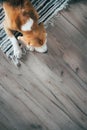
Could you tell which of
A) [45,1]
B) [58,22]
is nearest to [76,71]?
[58,22]

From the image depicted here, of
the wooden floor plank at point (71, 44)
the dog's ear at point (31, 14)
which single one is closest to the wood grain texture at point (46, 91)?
the wooden floor plank at point (71, 44)

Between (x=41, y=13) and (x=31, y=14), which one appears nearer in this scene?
(x=31, y=14)

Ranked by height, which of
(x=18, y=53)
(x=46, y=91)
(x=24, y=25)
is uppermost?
(x=24, y=25)

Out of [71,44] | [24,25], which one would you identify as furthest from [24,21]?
[71,44]

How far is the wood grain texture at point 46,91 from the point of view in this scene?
155 centimetres

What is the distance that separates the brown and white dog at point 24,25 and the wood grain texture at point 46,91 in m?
0.05

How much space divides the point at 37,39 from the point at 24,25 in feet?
0.30

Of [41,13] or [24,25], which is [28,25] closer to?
[24,25]

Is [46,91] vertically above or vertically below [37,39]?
below

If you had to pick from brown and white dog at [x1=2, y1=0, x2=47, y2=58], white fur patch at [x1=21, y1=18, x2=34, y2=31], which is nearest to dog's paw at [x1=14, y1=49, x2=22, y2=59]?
brown and white dog at [x1=2, y1=0, x2=47, y2=58]

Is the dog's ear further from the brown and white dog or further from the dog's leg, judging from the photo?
the dog's leg

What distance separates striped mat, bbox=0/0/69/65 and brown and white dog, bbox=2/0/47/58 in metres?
0.03

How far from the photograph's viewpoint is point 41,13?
64.2 inches

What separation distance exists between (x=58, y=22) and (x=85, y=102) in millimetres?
359
